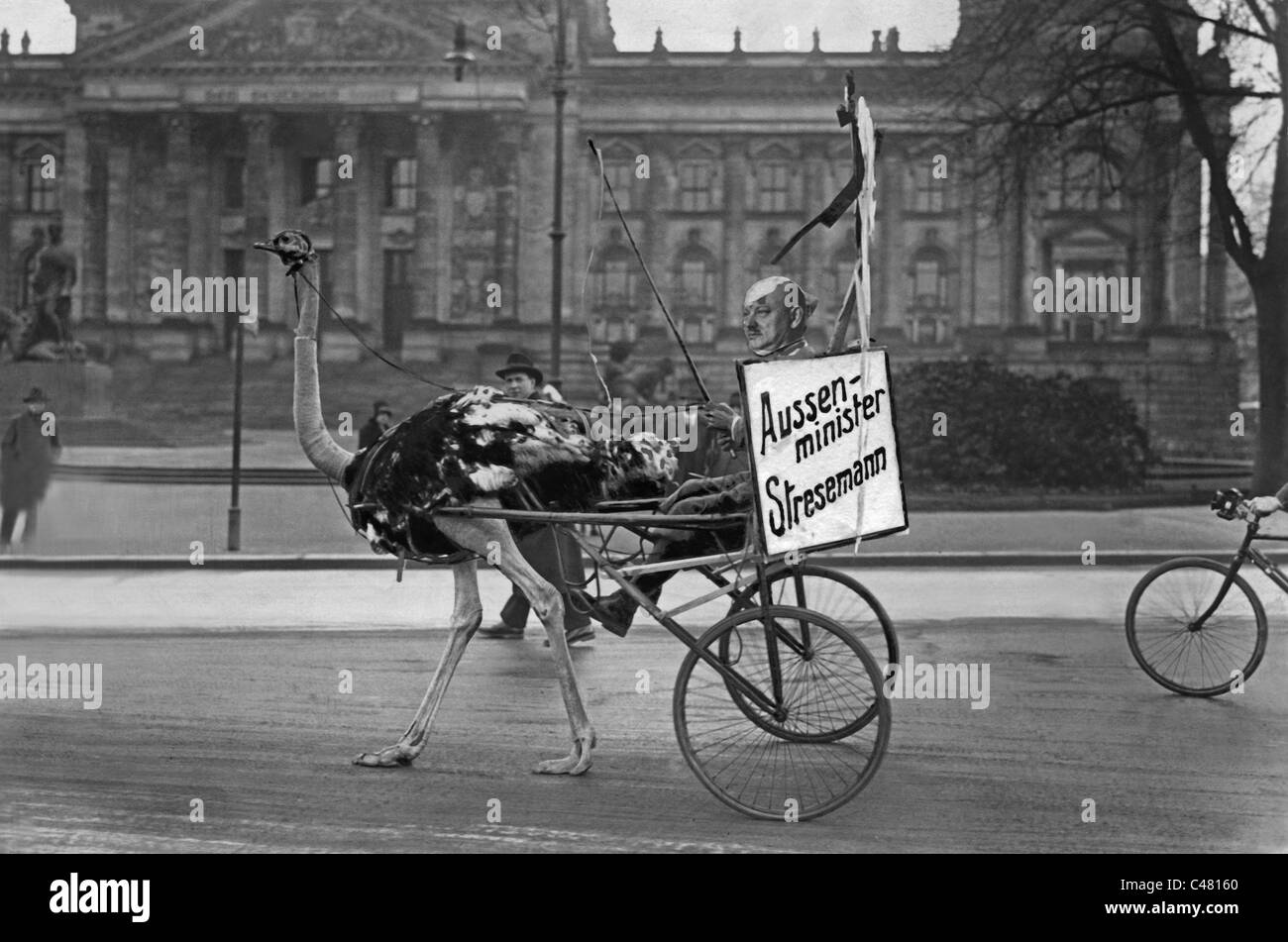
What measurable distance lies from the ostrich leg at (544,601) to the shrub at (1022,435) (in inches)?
631

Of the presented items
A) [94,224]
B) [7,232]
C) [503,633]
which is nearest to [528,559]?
[503,633]

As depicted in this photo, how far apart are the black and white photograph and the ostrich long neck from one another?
28 millimetres

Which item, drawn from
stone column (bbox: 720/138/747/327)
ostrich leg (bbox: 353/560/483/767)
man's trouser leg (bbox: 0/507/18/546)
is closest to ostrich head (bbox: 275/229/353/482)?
ostrich leg (bbox: 353/560/483/767)

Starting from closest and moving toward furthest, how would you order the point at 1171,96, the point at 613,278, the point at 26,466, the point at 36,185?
the point at 26,466 → the point at 1171,96 → the point at 36,185 → the point at 613,278

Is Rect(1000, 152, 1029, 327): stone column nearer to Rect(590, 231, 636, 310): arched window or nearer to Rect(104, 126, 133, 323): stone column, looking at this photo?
Rect(590, 231, 636, 310): arched window

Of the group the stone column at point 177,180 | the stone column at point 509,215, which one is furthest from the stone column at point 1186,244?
the stone column at point 177,180

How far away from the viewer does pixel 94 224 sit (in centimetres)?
2586

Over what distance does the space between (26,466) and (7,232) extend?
653 centimetres

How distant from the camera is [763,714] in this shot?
6.71 metres

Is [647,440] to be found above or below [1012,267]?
below

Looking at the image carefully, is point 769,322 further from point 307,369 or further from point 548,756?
point 548,756

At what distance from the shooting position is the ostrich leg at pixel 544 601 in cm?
624
